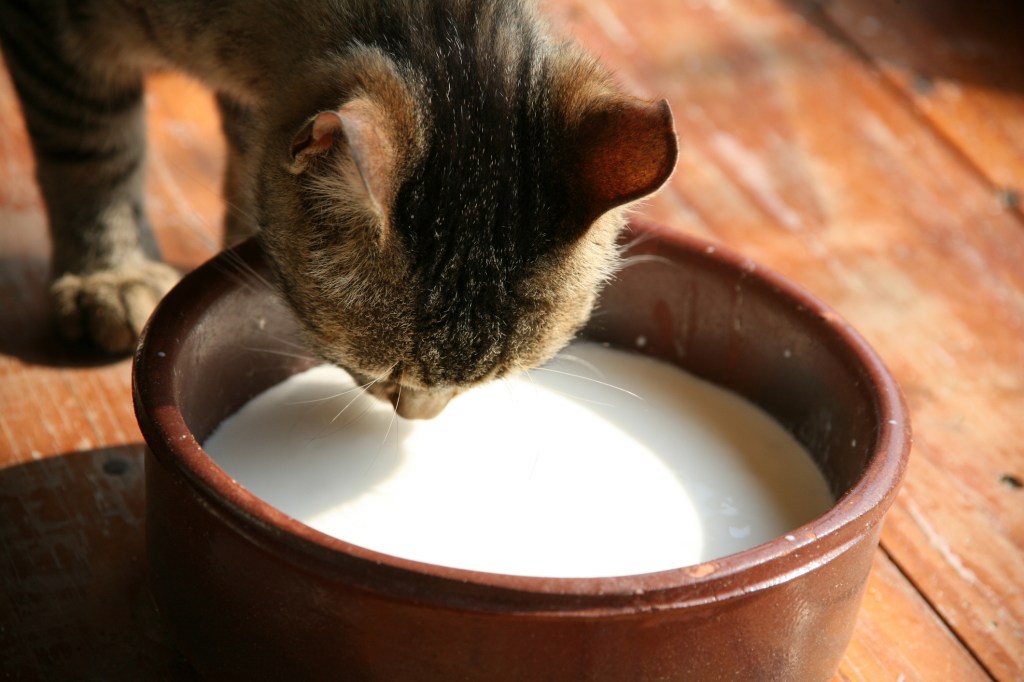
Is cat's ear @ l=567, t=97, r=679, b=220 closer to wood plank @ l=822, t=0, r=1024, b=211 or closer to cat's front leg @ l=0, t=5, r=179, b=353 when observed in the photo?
cat's front leg @ l=0, t=5, r=179, b=353

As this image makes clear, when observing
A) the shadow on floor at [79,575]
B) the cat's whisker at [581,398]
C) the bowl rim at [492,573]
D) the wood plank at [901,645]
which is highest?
the bowl rim at [492,573]

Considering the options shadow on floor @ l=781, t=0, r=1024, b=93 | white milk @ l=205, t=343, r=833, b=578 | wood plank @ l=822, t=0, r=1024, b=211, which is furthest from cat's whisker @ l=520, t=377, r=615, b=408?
shadow on floor @ l=781, t=0, r=1024, b=93

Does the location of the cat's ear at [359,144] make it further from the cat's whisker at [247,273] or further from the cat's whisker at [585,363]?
the cat's whisker at [585,363]

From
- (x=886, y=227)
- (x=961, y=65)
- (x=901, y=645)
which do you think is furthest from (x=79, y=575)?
(x=961, y=65)

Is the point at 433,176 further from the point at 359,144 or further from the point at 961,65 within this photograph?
the point at 961,65

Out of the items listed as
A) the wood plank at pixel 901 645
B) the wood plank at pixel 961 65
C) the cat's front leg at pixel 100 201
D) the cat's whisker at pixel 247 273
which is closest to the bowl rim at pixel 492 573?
the cat's whisker at pixel 247 273

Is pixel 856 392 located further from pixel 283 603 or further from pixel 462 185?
pixel 283 603

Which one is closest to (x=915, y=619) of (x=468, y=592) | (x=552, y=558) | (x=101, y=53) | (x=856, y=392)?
(x=856, y=392)

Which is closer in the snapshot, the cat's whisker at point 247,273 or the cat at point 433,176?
the cat at point 433,176
